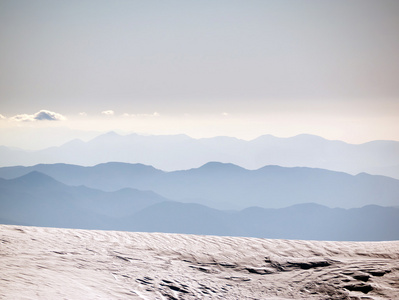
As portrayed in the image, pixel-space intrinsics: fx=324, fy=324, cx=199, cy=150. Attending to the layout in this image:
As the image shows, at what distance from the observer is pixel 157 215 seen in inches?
1741

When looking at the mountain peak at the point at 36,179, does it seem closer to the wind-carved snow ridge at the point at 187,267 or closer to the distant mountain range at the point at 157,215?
the distant mountain range at the point at 157,215

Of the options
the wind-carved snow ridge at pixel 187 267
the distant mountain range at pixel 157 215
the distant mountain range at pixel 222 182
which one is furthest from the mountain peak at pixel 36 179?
the wind-carved snow ridge at pixel 187 267

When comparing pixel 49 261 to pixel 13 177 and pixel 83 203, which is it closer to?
pixel 83 203

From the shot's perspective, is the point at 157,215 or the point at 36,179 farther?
the point at 36,179

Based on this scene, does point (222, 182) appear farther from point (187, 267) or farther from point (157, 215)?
point (187, 267)

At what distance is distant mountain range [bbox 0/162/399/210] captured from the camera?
158 ft

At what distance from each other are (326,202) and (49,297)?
160 ft

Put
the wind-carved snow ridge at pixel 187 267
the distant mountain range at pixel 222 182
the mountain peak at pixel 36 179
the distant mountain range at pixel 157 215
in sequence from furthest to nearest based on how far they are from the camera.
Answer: the distant mountain range at pixel 222 182
the mountain peak at pixel 36 179
the distant mountain range at pixel 157 215
the wind-carved snow ridge at pixel 187 267

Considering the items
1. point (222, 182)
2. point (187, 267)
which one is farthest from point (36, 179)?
point (187, 267)

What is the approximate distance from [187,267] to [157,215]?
43909 millimetres

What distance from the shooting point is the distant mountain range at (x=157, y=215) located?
37.5m

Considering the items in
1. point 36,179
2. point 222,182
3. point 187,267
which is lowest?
point 187,267

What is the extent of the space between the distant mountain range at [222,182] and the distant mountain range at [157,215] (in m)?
1.91

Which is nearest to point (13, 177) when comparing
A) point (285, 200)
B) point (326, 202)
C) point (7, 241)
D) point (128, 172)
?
point (128, 172)
